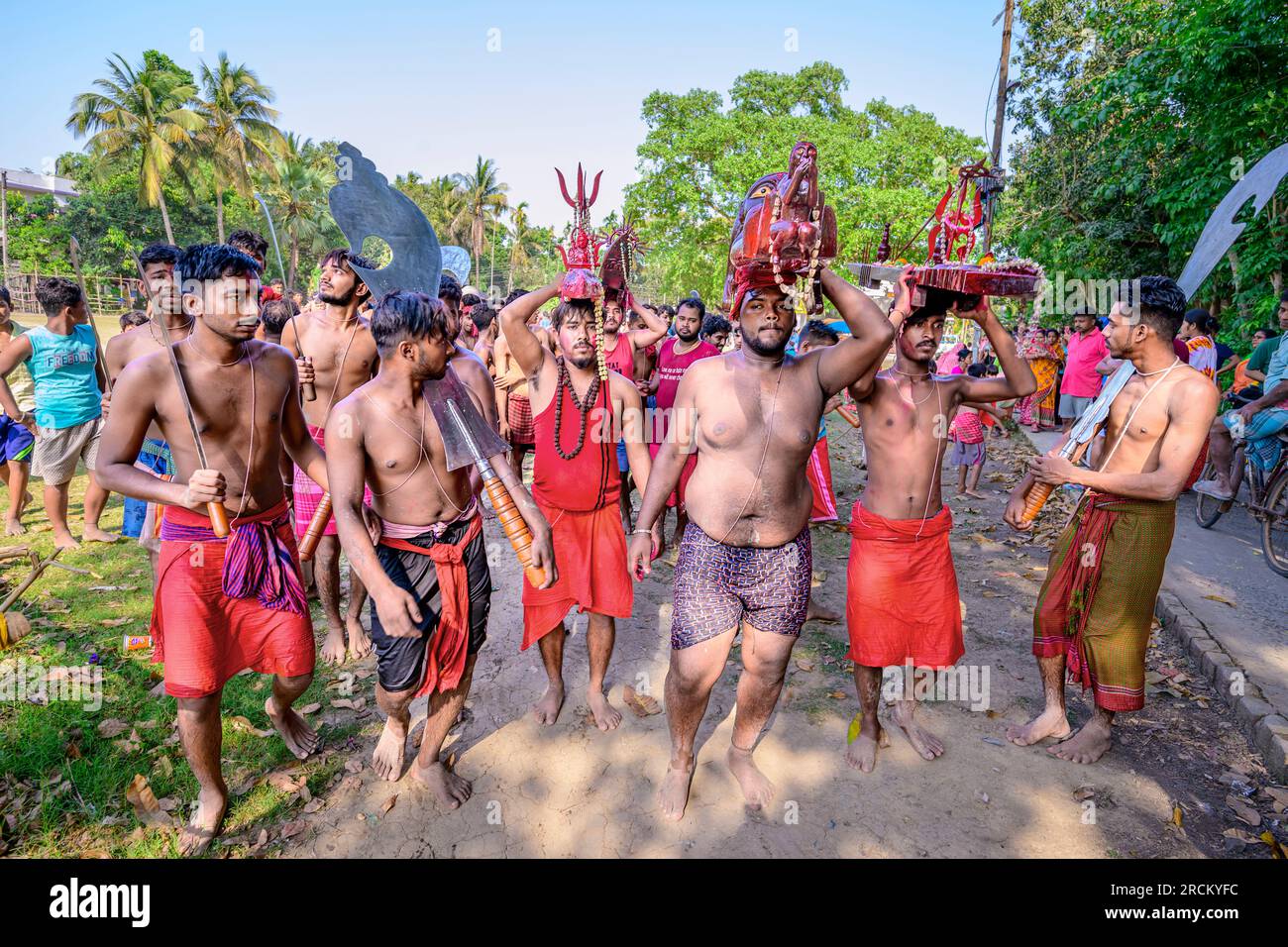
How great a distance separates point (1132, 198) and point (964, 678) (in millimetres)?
11754

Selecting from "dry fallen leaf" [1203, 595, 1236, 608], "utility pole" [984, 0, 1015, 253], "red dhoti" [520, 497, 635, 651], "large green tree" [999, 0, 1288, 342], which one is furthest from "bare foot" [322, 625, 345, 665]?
"utility pole" [984, 0, 1015, 253]

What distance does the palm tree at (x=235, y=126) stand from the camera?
102 ft

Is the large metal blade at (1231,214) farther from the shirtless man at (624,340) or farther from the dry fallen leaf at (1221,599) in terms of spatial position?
the shirtless man at (624,340)

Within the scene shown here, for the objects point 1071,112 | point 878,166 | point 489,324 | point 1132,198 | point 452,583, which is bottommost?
point 452,583

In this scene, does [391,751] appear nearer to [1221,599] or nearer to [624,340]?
[624,340]

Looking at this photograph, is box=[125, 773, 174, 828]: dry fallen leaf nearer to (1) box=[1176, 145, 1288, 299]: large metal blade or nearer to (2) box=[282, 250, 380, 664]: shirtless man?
(2) box=[282, 250, 380, 664]: shirtless man

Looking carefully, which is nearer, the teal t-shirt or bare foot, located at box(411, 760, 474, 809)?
bare foot, located at box(411, 760, 474, 809)

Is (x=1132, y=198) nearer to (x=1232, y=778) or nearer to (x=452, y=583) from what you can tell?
(x=1232, y=778)

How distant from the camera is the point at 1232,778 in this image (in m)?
3.33

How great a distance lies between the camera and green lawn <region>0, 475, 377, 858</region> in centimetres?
286

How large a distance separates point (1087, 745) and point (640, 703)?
7.24 ft

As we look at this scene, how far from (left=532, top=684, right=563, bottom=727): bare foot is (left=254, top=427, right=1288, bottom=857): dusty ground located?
0.05 m

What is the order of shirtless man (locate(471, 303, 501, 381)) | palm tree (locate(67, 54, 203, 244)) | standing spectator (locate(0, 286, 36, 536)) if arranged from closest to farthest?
1. standing spectator (locate(0, 286, 36, 536))
2. shirtless man (locate(471, 303, 501, 381))
3. palm tree (locate(67, 54, 203, 244))

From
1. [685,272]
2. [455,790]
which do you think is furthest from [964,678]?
[685,272]
